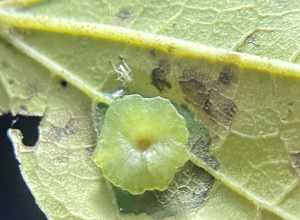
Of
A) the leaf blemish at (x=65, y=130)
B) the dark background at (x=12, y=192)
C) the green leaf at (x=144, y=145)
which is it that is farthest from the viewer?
the dark background at (x=12, y=192)

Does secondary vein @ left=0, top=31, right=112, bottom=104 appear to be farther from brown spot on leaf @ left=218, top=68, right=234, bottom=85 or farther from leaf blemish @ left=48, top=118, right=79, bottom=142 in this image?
brown spot on leaf @ left=218, top=68, right=234, bottom=85

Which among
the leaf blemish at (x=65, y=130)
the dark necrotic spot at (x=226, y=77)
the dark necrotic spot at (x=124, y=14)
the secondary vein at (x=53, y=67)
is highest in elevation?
the dark necrotic spot at (x=124, y=14)

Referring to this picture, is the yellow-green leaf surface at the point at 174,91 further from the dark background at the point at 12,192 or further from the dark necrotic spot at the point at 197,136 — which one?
the dark background at the point at 12,192

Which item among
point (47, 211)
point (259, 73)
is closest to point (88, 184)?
point (47, 211)

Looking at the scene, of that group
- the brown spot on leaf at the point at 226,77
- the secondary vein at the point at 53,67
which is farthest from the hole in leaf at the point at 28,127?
the brown spot on leaf at the point at 226,77

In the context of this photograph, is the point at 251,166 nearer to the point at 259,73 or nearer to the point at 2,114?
the point at 259,73

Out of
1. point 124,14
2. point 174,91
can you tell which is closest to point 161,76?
point 174,91

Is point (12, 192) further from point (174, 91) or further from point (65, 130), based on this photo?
point (174, 91)

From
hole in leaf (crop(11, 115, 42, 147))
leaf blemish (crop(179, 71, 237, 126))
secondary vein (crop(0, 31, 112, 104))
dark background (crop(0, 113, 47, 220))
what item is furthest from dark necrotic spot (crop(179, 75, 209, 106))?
dark background (crop(0, 113, 47, 220))
